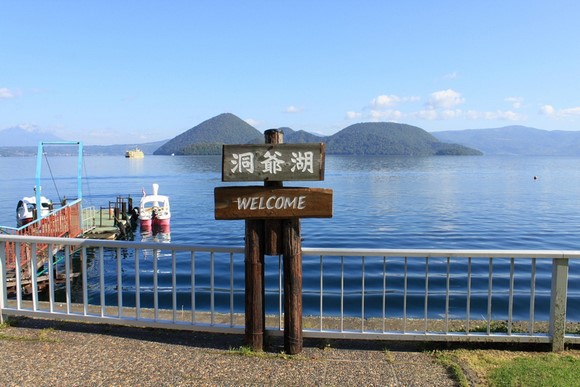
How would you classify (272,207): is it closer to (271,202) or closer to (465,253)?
(271,202)

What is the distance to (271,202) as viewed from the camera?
15.0 feet

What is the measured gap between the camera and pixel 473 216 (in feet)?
105

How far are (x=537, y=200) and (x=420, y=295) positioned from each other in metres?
36.2

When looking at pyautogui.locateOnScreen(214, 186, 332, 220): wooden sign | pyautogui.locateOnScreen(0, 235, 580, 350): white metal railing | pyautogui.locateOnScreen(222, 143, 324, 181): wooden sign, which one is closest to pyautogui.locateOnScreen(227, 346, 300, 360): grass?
pyautogui.locateOnScreen(0, 235, 580, 350): white metal railing

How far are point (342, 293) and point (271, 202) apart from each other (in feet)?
4.22

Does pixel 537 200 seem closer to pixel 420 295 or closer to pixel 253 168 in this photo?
pixel 420 295

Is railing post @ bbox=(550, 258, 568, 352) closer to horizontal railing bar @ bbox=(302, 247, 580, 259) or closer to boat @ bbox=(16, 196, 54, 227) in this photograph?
horizontal railing bar @ bbox=(302, 247, 580, 259)

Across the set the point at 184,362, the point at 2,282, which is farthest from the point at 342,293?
the point at 2,282

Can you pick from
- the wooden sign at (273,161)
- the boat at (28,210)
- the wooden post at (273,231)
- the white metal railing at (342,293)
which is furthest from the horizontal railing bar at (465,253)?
the boat at (28,210)

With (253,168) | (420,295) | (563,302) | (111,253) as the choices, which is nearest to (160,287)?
(420,295)

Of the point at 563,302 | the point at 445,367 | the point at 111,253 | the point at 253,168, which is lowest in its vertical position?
the point at 111,253

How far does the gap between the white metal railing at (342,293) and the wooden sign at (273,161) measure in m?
0.92

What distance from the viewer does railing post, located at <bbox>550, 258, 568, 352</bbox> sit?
4.68 meters

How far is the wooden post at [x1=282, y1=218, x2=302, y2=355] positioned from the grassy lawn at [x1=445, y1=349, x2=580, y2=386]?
1.53m
